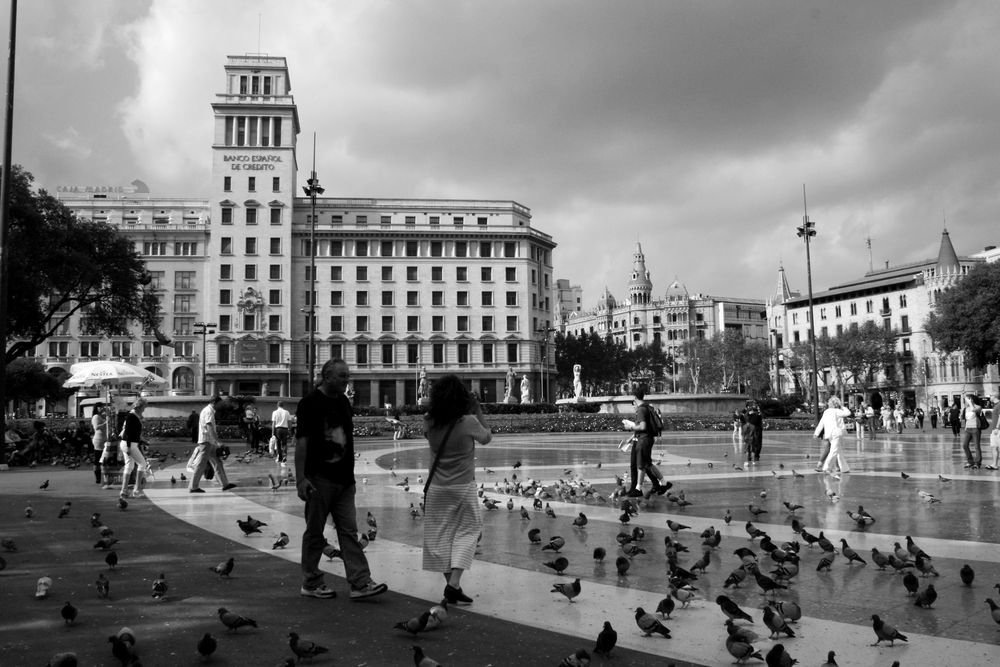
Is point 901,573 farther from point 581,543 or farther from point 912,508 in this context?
point 912,508

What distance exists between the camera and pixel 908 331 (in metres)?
90.6

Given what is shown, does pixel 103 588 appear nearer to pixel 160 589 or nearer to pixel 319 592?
pixel 160 589

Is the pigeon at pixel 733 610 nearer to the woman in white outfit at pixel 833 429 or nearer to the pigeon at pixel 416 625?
the pigeon at pixel 416 625

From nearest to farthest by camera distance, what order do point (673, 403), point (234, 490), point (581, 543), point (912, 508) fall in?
1. point (581, 543)
2. point (912, 508)
3. point (234, 490)
4. point (673, 403)

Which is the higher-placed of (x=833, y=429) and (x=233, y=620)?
(x=833, y=429)

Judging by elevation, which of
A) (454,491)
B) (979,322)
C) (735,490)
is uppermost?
(979,322)

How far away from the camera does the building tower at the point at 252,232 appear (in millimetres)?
75125

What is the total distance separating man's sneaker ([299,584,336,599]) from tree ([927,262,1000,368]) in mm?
53007

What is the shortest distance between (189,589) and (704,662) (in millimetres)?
4038

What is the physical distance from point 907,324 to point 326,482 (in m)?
99.2

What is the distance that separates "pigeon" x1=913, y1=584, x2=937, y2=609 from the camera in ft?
17.1

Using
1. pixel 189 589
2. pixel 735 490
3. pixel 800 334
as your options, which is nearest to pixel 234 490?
pixel 189 589

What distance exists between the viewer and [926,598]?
5.23 m

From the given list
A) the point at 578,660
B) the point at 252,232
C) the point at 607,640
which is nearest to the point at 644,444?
the point at 607,640
